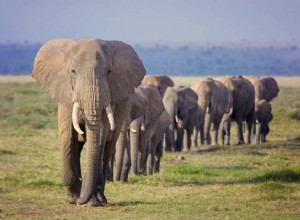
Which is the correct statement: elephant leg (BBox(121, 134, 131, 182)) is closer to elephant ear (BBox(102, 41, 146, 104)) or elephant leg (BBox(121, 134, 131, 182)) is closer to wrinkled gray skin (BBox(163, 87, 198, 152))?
elephant ear (BBox(102, 41, 146, 104))

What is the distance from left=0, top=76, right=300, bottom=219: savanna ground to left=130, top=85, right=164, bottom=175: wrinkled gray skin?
499 millimetres

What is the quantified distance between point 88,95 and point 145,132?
6636 mm

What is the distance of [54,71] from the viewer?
505 inches

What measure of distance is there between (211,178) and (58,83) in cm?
524

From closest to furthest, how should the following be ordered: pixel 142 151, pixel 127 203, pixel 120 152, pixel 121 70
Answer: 1. pixel 127 203
2. pixel 121 70
3. pixel 120 152
4. pixel 142 151

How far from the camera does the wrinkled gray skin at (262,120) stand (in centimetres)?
3033

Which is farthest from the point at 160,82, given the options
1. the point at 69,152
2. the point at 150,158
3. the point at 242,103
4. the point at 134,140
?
the point at 69,152

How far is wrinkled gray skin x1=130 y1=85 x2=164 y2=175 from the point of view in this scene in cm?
1755

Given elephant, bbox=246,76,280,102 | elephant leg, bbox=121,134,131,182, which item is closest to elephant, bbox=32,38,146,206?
elephant leg, bbox=121,134,131,182

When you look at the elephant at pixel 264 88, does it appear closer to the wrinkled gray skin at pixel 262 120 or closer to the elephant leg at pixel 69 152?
the wrinkled gray skin at pixel 262 120

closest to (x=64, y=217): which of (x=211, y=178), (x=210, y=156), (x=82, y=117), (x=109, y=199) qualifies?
(x=82, y=117)

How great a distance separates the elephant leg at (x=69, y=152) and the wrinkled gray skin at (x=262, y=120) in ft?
56.7

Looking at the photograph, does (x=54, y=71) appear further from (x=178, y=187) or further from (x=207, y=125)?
(x=207, y=125)

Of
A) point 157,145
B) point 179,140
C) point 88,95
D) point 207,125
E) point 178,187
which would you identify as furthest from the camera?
point 207,125
